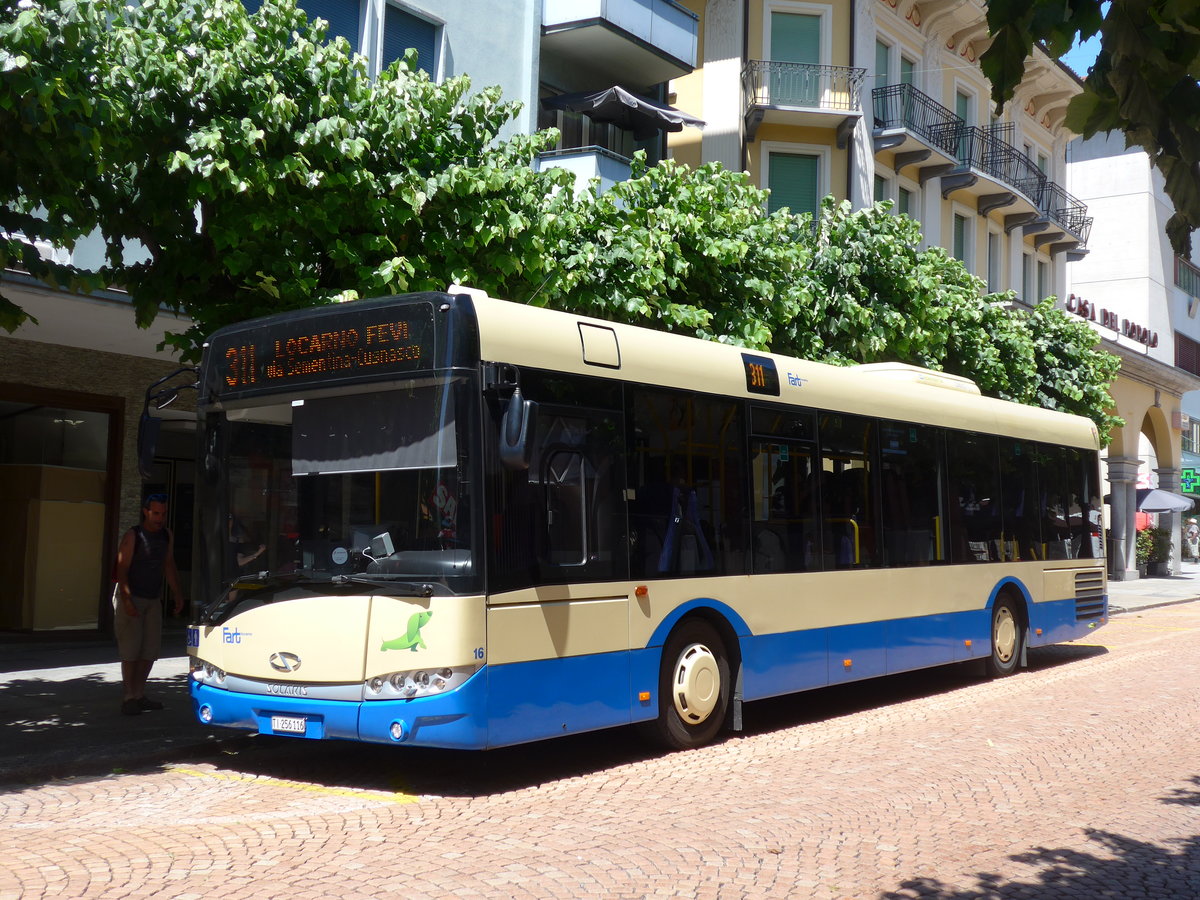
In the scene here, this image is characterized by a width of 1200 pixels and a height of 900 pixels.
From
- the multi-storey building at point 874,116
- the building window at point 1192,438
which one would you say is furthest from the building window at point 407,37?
the building window at point 1192,438

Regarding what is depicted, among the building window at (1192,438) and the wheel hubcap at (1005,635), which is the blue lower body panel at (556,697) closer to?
the wheel hubcap at (1005,635)

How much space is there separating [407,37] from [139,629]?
10815mm

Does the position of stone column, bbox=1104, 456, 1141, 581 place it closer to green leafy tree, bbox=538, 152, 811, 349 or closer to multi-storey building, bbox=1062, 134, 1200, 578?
multi-storey building, bbox=1062, 134, 1200, 578

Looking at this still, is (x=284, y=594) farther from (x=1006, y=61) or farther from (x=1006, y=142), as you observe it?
(x=1006, y=142)

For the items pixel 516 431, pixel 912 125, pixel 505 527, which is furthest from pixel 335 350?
pixel 912 125

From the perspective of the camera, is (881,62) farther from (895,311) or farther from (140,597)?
(140,597)

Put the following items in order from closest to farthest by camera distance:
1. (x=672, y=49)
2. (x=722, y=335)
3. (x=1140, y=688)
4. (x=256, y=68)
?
(x=256, y=68), (x=1140, y=688), (x=722, y=335), (x=672, y=49)

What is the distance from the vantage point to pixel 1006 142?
33.8 metres

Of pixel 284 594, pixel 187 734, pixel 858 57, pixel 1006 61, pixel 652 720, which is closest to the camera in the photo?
pixel 1006 61

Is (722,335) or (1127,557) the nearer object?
(722,335)

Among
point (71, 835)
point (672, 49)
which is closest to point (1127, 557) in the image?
point (672, 49)

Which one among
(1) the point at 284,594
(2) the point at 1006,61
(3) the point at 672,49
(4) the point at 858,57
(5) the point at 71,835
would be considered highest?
(4) the point at 858,57

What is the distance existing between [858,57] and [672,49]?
7561 millimetres

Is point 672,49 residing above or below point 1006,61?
above
